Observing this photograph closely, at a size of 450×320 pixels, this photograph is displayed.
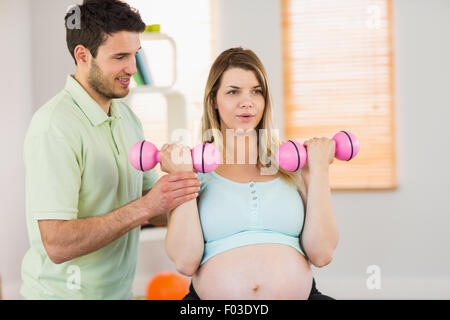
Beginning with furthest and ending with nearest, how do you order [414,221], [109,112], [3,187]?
[414,221]
[3,187]
[109,112]

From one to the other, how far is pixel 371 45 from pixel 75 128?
195 cm

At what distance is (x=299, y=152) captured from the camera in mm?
997

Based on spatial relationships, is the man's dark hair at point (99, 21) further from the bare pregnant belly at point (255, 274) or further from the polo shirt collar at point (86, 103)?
the bare pregnant belly at point (255, 274)

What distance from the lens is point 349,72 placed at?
2.57 meters

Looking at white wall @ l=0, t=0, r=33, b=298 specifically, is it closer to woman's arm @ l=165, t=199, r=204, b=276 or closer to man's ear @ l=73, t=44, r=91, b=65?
man's ear @ l=73, t=44, r=91, b=65

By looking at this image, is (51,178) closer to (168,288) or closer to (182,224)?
(182,224)

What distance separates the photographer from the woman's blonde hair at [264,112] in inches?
Result: 43.4

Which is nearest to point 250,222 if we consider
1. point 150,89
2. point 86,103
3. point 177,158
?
point 177,158

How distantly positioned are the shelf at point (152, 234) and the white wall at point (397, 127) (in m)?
0.75

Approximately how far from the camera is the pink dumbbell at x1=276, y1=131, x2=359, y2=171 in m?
0.99

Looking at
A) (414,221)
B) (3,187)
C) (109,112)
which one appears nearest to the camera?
(109,112)

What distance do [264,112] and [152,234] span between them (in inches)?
53.5
